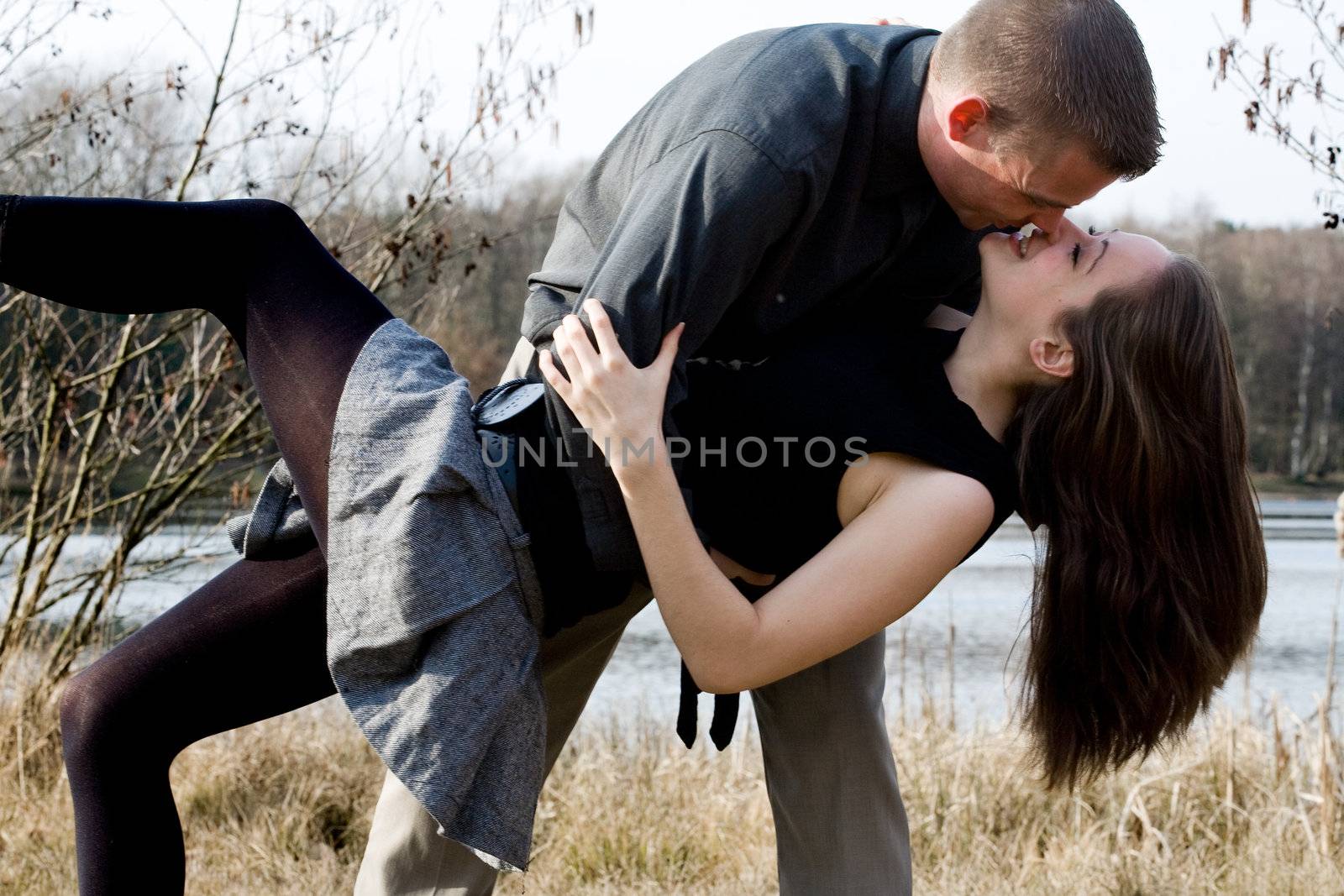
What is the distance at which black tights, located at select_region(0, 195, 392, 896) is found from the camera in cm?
190

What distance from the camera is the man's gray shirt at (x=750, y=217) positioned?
1782 millimetres

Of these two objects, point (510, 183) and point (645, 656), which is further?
point (645, 656)

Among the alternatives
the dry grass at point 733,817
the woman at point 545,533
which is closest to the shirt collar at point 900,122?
the woman at point 545,533

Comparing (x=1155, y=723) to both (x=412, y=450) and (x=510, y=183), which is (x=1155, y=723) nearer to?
(x=412, y=450)

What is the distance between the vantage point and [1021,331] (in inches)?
83.4

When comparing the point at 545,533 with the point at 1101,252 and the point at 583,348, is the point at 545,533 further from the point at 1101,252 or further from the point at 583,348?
the point at 1101,252

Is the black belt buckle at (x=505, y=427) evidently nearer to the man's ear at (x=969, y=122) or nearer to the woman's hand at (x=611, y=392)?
the woman's hand at (x=611, y=392)

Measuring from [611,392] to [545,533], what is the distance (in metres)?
0.29

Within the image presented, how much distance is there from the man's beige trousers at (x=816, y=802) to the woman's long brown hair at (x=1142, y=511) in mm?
312

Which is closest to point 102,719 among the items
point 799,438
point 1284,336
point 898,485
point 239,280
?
point 239,280

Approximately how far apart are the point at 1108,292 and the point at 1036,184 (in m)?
0.23

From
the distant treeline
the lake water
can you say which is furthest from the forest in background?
the distant treeline

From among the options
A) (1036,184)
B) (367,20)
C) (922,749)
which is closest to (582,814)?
(922,749)

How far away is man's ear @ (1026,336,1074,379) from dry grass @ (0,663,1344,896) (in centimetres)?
143
